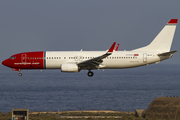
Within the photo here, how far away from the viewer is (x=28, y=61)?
54469mm

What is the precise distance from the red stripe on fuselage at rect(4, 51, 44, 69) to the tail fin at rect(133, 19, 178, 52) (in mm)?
17443

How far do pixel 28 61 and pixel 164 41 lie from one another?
24211 millimetres

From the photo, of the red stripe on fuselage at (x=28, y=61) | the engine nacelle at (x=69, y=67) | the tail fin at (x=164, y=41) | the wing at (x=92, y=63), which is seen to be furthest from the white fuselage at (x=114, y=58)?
the tail fin at (x=164, y=41)

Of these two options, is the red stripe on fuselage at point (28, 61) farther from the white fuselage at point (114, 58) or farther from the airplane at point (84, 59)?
the white fuselage at point (114, 58)

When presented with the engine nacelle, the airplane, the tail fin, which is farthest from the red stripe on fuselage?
the tail fin

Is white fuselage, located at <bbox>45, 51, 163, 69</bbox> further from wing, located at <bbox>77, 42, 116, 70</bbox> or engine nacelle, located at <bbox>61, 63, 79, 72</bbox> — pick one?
engine nacelle, located at <bbox>61, 63, 79, 72</bbox>

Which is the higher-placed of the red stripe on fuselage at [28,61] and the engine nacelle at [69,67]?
the red stripe on fuselage at [28,61]

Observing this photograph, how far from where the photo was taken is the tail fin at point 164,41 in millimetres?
57156

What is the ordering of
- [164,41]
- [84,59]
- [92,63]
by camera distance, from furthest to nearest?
[164,41] < [84,59] < [92,63]

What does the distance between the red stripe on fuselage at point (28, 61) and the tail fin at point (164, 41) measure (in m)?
17.4

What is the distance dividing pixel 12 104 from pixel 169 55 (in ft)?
215

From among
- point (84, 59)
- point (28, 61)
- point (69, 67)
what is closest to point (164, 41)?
point (84, 59)

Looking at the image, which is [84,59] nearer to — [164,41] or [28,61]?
[28,61]

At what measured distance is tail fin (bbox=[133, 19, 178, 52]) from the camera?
57.2 m
